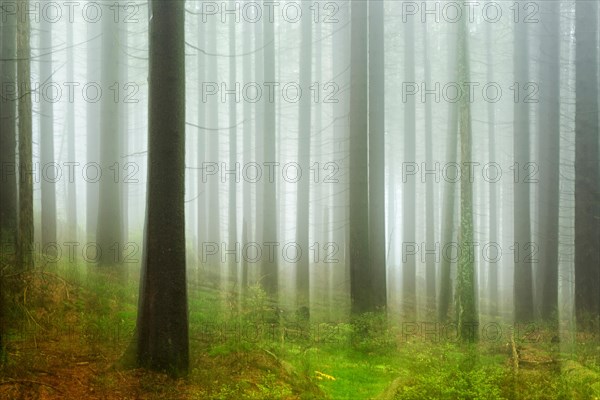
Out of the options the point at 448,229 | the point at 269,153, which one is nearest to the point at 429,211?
the point at 448,229

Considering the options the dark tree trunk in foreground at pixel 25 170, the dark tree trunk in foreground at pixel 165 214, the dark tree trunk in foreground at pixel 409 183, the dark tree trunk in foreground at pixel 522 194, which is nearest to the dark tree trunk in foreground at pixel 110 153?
the dark tree trunk in foreground at pixel 25 170

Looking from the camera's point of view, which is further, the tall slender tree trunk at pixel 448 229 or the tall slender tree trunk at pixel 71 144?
the tall slender tree trunk at pixel 71 144

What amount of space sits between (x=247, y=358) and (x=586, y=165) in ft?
33.0

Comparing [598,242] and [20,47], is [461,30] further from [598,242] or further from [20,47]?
[20,47]

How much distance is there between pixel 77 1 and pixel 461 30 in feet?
30.3

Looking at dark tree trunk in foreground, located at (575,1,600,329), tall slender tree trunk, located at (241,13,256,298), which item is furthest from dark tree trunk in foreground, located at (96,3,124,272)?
dark tree trunk in foreground, located at (575,1,600,329)

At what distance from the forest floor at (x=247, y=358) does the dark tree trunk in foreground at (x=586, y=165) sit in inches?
78.8

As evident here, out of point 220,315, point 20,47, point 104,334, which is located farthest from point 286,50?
point 104,334

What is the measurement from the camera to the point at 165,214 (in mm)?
7758

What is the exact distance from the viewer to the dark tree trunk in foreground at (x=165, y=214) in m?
7.72

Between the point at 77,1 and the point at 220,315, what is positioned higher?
the point at 77,1

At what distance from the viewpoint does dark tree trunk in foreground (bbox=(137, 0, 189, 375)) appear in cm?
772

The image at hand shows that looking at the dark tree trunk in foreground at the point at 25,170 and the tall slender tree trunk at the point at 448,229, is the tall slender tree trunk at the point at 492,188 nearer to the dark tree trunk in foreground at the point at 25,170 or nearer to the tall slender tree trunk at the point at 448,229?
the tall slender tree trunk at the point at 448,229

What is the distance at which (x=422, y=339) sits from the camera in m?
10.4
